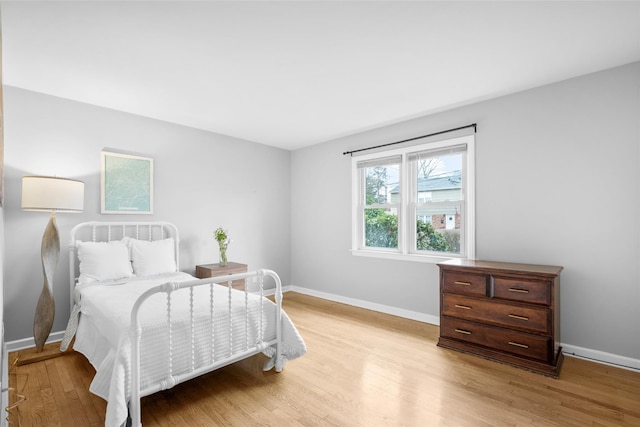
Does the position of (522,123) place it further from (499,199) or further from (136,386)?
(136,386)

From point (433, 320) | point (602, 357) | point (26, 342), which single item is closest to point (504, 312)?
point (602, 357)

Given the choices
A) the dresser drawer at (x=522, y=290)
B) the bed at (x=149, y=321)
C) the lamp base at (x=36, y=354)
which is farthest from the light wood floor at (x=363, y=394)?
the dresser drawer at (x=522, y=290)

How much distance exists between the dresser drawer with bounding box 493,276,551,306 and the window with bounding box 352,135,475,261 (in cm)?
66

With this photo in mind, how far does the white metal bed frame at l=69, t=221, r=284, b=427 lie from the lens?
5.77ft

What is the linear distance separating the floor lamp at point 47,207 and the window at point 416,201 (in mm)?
3212

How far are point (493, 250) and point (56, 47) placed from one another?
4152 mm

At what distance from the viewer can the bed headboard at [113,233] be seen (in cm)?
312

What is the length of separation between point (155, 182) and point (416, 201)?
3.21 m

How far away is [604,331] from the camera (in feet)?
8.71

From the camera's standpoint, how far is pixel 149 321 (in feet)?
6.41

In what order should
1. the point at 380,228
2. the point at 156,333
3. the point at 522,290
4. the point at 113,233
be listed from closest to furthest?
1. the point at 156,333
2. the point at 522,290
3. the point at 113,233
4. the point at 380,228

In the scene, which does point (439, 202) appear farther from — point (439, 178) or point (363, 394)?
point (363, 394)

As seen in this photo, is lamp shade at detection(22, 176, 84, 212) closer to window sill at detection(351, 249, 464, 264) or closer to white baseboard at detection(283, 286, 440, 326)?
window sill at detection(351, 249, 464, 264)

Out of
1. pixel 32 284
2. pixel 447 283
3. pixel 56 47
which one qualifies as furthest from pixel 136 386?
pixel 447 283
